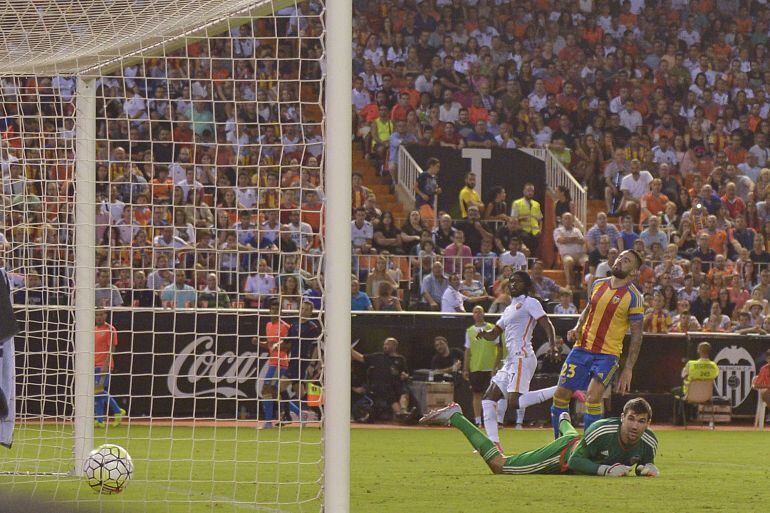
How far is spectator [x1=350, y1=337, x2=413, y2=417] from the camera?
732 inches

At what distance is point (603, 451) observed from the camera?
11.1 meters

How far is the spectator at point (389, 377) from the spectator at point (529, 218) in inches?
167

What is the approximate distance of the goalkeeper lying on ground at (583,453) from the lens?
1088 centimetres

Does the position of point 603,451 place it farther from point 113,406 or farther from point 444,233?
point 444,233

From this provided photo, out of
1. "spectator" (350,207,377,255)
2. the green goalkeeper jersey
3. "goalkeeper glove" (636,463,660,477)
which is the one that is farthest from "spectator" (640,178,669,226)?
the green goalkeeper jersey

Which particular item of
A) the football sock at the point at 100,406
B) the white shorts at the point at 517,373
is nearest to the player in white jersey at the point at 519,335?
the white shorts at the point at 517,373

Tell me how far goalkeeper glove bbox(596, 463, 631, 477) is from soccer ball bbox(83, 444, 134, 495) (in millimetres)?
3860

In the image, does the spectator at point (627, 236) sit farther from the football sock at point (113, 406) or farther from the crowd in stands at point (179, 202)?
the football sock at point (113, 406)

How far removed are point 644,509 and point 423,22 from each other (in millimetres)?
19279

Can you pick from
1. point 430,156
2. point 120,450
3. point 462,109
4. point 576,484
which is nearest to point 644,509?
point 576,484

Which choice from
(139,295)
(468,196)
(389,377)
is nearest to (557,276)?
(468,196)

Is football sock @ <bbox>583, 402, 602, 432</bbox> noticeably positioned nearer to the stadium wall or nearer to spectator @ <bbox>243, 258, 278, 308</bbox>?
the stadium wall

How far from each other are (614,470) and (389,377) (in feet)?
25.7

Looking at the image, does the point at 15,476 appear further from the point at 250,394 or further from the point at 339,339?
the point at 250,394
